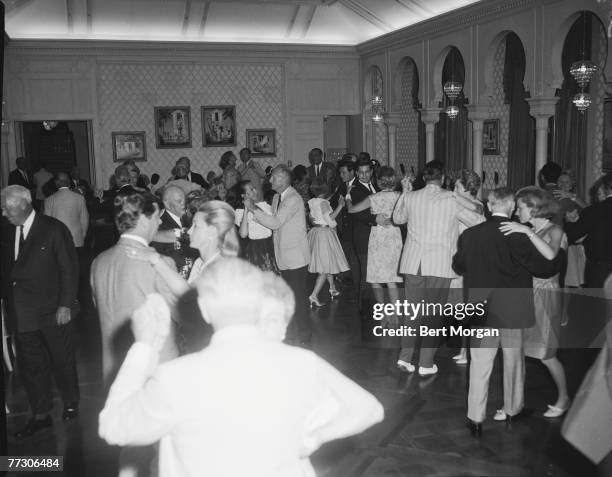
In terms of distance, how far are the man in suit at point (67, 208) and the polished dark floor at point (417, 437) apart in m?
1.91

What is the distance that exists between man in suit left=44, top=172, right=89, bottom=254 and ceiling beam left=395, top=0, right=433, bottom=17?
7.25 metres

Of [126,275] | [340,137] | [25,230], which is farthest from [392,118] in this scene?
[126,275]

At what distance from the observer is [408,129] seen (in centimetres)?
1518

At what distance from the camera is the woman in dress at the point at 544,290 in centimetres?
379

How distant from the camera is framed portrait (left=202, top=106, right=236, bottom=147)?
1362 centimetres

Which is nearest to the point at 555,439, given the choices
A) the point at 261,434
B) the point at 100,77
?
the point at 261,434

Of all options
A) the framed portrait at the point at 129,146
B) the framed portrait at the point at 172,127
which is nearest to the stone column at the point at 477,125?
the framed portrait at the point at 172,127

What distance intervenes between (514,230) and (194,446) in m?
2.69

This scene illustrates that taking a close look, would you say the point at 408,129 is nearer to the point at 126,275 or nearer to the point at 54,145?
the point at 54,145

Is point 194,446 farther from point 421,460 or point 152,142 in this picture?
point 152,142

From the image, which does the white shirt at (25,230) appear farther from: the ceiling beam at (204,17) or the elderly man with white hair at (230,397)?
the ceiling beam at (204,17)

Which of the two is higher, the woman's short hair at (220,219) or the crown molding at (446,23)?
the crown molding at (446,23)

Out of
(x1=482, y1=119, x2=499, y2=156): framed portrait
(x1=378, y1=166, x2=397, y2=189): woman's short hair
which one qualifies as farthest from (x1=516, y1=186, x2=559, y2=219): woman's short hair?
(x1=482, y1=119, x2=499, y2=156): framed portrait

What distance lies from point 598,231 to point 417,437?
2137 millimetres
